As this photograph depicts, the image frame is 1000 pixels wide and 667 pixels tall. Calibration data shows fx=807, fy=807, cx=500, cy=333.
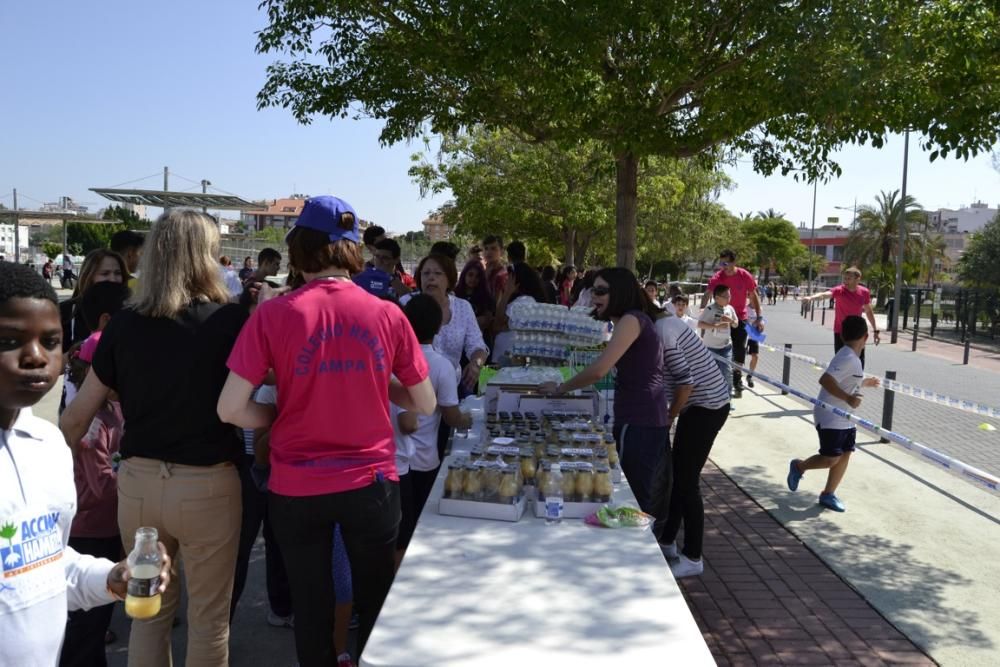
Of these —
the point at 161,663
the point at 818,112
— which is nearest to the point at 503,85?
the point at 818,112

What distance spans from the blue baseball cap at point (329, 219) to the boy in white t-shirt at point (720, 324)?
8142mm

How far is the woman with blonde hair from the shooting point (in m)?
2.96

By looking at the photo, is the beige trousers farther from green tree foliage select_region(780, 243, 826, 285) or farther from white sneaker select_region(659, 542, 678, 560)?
green tree foliage select_region(780, 243, 826, 285)

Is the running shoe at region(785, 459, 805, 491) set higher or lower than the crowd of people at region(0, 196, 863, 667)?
lower

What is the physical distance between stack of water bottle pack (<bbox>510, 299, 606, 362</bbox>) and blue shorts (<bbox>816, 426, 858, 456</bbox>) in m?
2.18

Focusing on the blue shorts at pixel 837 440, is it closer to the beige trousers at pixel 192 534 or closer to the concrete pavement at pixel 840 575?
the concrete pavement at pixel 840 575

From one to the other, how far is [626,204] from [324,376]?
20.8 ft

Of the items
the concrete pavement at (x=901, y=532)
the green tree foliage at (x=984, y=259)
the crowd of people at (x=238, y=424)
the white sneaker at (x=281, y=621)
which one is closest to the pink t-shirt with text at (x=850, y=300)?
the concrete pavement at (x=901, y=532)

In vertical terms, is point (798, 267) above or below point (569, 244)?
above

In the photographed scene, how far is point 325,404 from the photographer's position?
284 centimetres

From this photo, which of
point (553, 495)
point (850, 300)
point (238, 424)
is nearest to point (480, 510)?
point (553, 495)

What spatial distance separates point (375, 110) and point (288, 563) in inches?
283

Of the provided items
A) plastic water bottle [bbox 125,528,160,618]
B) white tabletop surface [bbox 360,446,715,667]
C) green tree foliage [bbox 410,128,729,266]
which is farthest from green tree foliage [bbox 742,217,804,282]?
plastic water bottle [bbox 125,528,160,618]

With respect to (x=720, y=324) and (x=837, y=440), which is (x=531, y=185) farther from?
(x=837, y=440)
